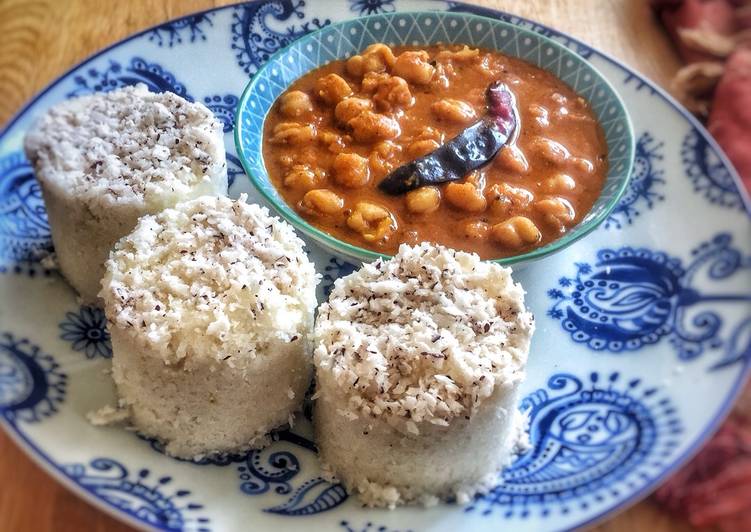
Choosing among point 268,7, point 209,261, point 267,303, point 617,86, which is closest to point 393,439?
point 267,303

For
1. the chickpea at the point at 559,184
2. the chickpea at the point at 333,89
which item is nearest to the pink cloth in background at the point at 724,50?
the chickpea at the point at 559,184

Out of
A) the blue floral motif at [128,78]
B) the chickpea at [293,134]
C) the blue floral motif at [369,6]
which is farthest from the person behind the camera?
the blue floral motif at [369,6]

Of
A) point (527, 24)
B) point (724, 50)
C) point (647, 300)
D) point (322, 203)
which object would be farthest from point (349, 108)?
point (724, 50)

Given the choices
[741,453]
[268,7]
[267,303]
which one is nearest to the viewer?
[267,303]

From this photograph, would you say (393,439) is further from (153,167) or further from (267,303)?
(153,167)

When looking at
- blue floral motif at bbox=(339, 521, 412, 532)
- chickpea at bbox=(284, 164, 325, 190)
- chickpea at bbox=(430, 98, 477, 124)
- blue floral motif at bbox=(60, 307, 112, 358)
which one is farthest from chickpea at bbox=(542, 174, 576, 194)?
blue floral motif at bbox=(60, 307, 112, 358)

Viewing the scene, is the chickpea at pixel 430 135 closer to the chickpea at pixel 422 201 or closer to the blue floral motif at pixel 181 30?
the chickpea at pixel 422 201
